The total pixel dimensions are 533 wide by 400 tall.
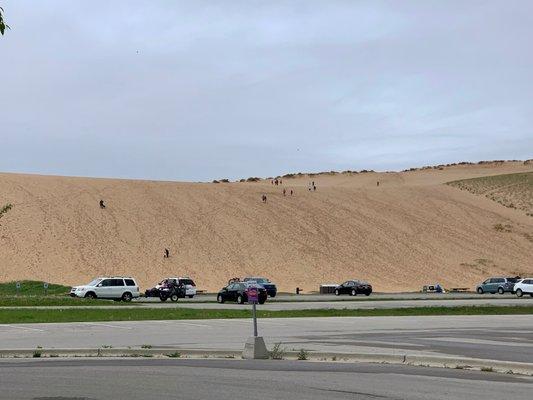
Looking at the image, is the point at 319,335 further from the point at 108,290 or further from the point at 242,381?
the point at 108,290

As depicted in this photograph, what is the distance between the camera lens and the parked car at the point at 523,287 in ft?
211

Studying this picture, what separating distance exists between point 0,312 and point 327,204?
226 feet

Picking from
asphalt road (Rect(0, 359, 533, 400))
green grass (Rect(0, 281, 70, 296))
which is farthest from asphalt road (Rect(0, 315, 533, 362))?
green grass (Rect(0, 281, 70, 296))

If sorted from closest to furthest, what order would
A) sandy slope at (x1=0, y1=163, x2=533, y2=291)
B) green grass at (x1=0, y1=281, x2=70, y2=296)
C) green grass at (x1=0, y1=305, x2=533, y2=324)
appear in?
1. green grass at (x1=0, y1=305, x2=533, y2=324)
2. green grass at (x1=0, y1=281, x2=70, y2=296)
3. sandy slope at (x1=0, y1=163, x2=533, y2=291)

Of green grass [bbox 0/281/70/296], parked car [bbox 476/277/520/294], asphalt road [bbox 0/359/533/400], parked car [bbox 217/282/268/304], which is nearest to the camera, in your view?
asphalt road [bbox 0/359/533/400]

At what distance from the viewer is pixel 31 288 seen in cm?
6156

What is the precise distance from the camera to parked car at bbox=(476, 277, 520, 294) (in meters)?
68.5

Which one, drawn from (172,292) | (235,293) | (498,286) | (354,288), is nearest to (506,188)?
(498,286)

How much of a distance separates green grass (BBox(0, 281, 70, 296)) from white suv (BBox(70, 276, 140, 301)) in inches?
202

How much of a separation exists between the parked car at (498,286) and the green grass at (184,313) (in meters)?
26.6

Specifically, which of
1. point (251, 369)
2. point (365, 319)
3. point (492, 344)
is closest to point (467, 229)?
point (365, 319)

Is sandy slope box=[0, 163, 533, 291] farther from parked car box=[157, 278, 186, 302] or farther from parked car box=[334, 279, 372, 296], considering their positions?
parked car box=[157, 278, 186, 302]

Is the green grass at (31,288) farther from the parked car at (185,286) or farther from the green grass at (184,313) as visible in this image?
the green grass at (184,313)

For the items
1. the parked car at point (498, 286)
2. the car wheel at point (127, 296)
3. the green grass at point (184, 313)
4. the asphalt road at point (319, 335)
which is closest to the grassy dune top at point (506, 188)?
the parked car at point (498, 286)
